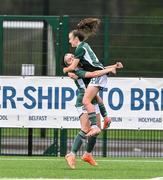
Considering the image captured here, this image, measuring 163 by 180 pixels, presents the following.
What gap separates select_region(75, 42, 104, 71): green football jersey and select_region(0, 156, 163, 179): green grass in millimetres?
1418

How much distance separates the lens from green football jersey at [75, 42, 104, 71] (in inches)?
510

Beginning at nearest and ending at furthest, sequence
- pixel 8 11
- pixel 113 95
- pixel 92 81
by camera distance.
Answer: pixel 92 81
pixel 113 95
pixel 8 11

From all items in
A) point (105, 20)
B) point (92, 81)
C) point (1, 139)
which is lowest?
point (1, 139)

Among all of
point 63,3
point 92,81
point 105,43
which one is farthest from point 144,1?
point 92,81

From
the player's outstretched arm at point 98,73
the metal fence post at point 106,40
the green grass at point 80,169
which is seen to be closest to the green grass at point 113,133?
the metal fence post at point 106,40

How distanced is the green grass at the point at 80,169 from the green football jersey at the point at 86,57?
4.65 ft

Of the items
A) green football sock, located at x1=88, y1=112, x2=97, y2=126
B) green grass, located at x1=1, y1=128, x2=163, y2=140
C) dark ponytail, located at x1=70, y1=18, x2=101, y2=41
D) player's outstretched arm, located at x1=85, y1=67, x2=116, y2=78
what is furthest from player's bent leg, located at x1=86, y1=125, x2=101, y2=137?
green grass, located at x1=1, y1=128, x2=163, y2=140

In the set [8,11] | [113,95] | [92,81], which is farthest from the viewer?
[8,11]

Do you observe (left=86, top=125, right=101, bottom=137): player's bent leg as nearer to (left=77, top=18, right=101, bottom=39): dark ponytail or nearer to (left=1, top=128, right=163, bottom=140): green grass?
(left=77, top=18, right=101, bottom=39): dark ponytail

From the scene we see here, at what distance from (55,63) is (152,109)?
6.58 ft

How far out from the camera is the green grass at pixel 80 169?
12109mm

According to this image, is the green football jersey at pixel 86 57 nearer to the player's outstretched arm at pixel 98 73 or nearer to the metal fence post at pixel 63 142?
the player's outstretched arm at pixel 98 73

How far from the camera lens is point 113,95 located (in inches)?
646

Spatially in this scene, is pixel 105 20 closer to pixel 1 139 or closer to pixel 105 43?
pixel 105 43
